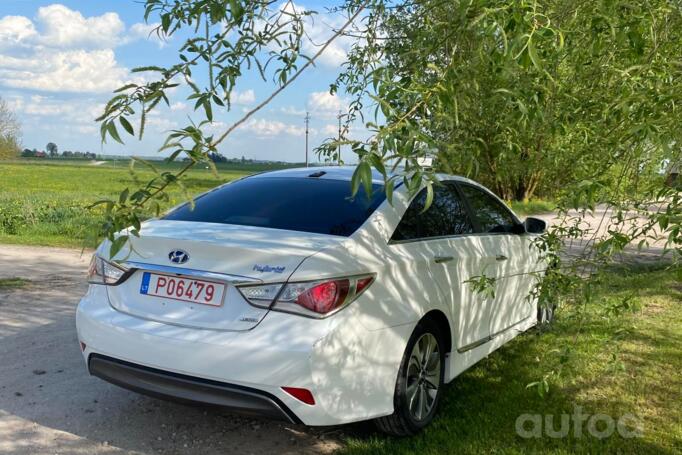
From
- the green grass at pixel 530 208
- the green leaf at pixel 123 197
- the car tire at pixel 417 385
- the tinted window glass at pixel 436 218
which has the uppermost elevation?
the green leaf at pixel 123 197

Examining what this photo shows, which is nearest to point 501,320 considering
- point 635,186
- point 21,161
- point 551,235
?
point 551,235

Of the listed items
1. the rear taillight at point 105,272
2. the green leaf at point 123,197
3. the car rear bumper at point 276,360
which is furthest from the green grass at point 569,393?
the green leaf at point 123,197

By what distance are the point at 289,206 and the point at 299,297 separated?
1.01 meters

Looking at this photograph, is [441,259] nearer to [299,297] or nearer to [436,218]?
[436,218]

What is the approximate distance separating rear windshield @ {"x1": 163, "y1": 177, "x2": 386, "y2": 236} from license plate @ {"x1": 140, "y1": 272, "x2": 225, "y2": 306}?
0.63 m

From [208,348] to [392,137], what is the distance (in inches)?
62.5

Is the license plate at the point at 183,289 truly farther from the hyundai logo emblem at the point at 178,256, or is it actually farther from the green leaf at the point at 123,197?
the green leaf at the point at 123,197

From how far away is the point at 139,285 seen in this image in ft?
11.1

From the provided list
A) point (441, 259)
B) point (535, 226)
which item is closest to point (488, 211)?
point (535, 226)

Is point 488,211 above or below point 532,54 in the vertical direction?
below

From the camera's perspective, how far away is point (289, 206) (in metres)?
3.95

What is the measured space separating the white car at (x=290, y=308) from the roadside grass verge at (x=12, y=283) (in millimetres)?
4931

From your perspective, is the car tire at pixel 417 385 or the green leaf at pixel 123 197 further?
the car tire at pixel 417 385

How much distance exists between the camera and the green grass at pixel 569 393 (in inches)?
140
